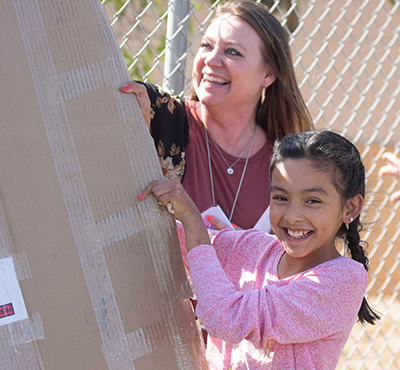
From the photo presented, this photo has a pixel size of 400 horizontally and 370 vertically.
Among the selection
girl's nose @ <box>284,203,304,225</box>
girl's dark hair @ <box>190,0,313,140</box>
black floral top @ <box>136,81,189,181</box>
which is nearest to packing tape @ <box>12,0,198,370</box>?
girl's nose @ <box>284,203,304,225</box>

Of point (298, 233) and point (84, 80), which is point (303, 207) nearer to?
point (298, 233)

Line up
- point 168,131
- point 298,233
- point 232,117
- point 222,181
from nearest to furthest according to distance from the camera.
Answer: point 298,233 < point 168,131 < point 222,181 < point 232,117

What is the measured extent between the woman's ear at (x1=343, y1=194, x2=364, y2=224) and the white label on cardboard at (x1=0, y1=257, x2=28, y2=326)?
0.80 m

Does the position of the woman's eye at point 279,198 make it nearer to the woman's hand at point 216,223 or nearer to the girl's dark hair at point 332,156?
the girl's dark hair at point 332,156

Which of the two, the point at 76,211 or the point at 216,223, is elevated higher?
the point at 76,211

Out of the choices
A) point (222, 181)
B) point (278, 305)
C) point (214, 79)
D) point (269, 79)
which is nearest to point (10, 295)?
point (278, 305)

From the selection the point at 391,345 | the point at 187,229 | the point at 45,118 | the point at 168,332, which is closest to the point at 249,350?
the point at 168,332

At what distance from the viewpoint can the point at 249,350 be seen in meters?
1.17

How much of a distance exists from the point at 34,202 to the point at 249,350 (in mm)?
635

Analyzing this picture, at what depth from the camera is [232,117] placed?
1842mm

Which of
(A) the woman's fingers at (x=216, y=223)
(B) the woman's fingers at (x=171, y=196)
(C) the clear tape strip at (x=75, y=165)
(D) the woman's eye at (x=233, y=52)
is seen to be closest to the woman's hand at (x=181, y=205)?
(B) the woman's fingers at (x=171, y=196)

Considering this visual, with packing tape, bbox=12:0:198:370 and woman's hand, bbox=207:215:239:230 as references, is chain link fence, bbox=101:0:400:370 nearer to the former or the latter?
woman's hand, bbox=207:215:239:230

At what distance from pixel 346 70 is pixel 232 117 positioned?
6.83ft

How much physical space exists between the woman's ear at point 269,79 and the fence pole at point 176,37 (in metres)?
0.34
